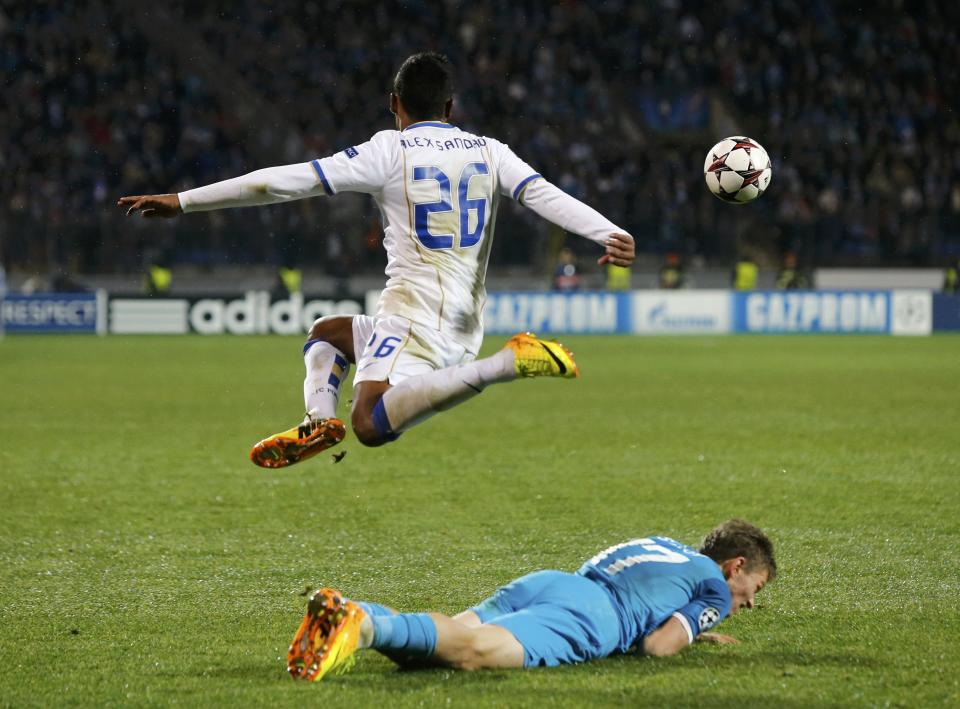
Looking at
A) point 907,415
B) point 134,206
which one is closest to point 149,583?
point 134,206

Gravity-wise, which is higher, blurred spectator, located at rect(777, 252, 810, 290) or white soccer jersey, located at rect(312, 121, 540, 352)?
blurred spectator, located at rect(777, 252, 810, 290)

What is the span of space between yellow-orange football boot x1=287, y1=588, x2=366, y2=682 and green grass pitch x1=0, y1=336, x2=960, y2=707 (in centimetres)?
11

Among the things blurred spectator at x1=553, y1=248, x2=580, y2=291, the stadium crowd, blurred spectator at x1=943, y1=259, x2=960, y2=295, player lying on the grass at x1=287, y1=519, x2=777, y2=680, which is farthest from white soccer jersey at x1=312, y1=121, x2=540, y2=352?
blurred spectator at x1=943, y1=259, x2=960, y2=295

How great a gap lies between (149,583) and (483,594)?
1604mm

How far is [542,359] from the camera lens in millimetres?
5105

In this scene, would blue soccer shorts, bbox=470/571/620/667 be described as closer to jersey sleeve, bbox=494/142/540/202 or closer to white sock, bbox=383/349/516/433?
white sock, bbox=383/349/516/433

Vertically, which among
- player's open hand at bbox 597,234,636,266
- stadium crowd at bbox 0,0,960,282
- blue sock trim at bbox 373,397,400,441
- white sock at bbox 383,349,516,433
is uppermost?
stadium crowd at bbox 0,0,960,282

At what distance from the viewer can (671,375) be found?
1777 cm

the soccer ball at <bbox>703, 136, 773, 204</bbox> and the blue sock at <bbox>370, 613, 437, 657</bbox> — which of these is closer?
the blue sock at <bbox>370, 613, 437, 657</bbox>

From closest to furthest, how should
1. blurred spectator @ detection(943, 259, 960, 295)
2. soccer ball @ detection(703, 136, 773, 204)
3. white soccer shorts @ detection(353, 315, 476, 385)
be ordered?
white soccer shorts @ detection(353, 315, 476, 385) < soccer ball @ detection(703, 136, 773, 204) < blurred spectator @ detection(943, 259, 960, 295)

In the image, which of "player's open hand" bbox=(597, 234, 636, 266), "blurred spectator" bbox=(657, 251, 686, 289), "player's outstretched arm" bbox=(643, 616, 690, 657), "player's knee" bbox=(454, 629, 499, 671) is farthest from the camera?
"blurred spectator" bbox=(657, 251, 686, 289)

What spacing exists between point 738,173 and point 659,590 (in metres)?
2.43

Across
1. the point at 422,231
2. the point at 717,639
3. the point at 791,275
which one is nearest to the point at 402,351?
the point at 422,231

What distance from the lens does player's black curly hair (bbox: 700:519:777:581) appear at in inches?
196
